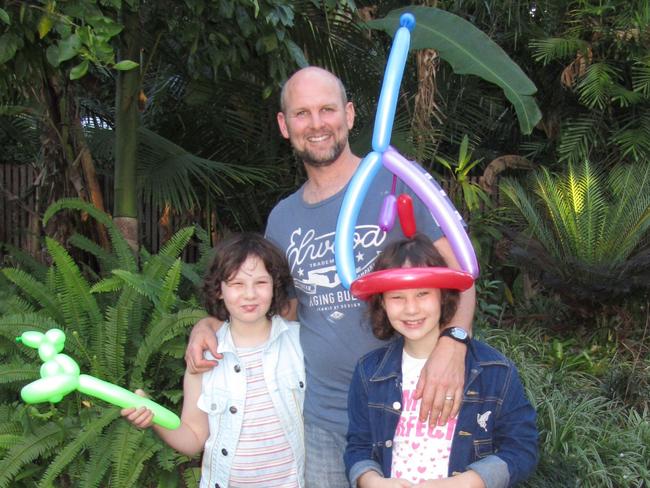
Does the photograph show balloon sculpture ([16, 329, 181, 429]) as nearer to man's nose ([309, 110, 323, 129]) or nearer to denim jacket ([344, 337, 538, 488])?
denim jacket ([344, 337, 538, 488])

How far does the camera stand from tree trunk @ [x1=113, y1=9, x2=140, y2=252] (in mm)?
4465

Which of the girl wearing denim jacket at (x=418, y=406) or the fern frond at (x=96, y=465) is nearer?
the girl wearing denim jacket at (x=418, y=406)

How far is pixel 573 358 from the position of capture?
5113mm

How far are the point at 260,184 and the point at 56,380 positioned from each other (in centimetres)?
534

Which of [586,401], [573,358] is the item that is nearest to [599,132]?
[573,358]

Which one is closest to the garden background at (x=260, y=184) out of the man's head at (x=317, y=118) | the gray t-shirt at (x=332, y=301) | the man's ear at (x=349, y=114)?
the man's head at (x=317, y=118)

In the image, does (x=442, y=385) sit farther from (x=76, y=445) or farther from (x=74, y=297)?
(x=74, y=297)

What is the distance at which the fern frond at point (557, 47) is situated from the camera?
21.5ft

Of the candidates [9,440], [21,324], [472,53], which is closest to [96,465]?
[9,440]

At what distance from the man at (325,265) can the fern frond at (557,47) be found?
4.88 metres

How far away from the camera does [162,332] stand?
135 inches

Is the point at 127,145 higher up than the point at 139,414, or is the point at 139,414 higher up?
the point at 127,145

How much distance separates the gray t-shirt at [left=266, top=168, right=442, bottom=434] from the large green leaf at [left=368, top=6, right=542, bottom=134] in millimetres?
2030

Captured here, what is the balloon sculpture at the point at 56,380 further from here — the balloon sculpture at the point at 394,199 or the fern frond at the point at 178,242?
the fern frond at the point at 178,242
